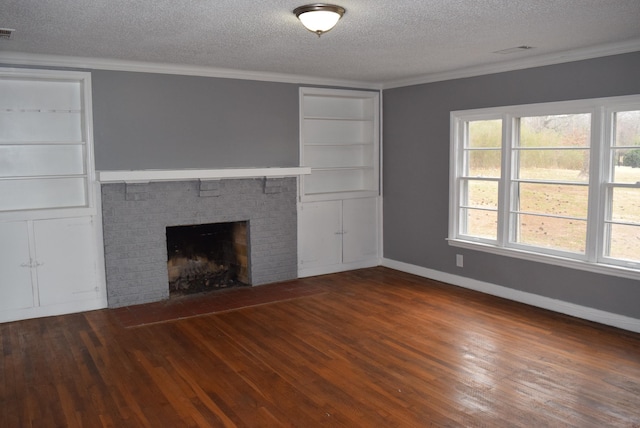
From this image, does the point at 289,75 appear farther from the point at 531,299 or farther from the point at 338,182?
the point at 531,299

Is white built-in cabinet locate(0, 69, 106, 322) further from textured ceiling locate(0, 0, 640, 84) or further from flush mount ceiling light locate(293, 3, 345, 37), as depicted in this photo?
flush mount ceiling light locate(293, 3, 345, 37)

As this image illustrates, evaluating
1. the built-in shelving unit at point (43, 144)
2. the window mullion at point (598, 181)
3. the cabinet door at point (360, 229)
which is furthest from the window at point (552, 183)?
the built-in shelving unit at point (43, 144)

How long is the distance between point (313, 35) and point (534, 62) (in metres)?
2.35

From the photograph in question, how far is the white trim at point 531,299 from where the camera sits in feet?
15.2

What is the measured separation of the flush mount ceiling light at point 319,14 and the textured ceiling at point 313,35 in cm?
6

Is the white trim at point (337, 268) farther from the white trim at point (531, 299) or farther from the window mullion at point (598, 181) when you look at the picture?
the window mullion at point (598, 181)

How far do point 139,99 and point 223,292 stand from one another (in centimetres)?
227

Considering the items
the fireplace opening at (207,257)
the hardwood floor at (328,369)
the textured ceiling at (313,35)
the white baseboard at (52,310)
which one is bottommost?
the hardwood floor at (328,369)

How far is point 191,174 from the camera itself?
18.2ft

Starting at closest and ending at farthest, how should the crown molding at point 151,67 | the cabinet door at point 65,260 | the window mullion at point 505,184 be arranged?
1. the crown molding at point 151,67
2. the cabinet door at point 65,260
3. the window mullion at point 505,184

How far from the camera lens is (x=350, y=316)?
509cm

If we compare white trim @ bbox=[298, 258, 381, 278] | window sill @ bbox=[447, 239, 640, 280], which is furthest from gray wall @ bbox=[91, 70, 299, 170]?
A: window sill @ bbox=[447, 239, 640, 280]

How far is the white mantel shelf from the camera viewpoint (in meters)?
5.17

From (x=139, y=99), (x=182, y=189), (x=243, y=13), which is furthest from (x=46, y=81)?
(x=243, y=13)
